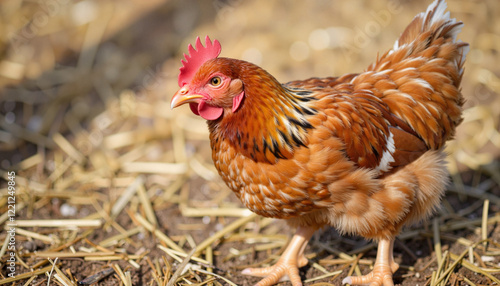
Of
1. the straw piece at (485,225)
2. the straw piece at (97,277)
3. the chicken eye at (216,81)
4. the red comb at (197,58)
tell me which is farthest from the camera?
the straw piece at (485,225)

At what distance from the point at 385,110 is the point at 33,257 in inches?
104

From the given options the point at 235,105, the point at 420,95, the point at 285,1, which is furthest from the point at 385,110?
the point at 285,1

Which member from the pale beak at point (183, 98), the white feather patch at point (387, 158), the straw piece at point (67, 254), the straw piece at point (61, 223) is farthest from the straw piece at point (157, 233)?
the white feather patch at point (387, 158)

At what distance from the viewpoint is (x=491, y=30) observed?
5465 mm

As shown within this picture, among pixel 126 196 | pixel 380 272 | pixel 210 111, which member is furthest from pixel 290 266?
pixel 126 196

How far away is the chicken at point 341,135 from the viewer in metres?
2.36

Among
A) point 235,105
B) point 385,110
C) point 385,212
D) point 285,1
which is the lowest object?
point 385,212

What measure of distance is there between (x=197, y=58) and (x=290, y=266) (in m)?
1.58

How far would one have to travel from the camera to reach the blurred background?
3949 mm

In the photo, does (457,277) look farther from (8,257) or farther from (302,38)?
(302,38)

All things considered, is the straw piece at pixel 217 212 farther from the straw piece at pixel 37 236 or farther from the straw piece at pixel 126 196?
the straw piece at pixel 37 236

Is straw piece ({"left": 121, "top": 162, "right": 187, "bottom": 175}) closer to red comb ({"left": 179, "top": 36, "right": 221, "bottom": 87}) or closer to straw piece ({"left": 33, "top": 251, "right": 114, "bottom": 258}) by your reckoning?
straw piece ({"left": 33, "top": 251, "right": 114, "bottom": 258})

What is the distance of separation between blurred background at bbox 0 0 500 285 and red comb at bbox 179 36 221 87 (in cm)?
161

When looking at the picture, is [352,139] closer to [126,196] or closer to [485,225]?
[485,225]
